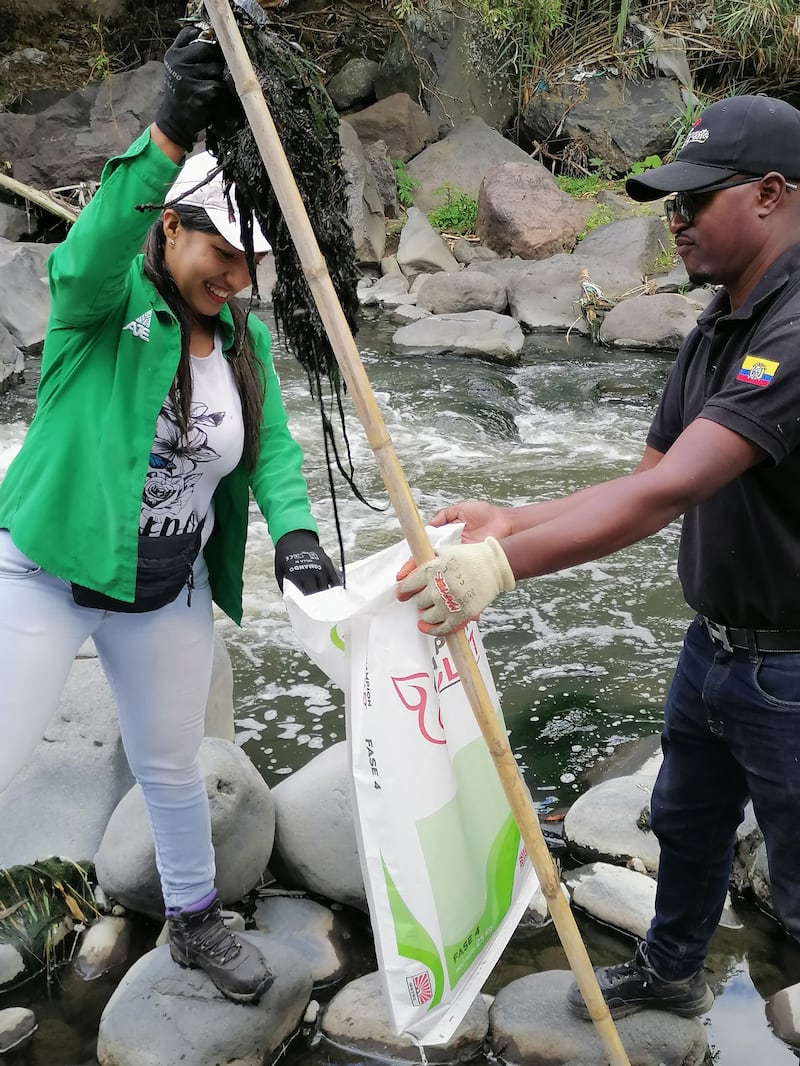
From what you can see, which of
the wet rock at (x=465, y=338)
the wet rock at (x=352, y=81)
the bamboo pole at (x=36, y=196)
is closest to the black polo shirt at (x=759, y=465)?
the wet rock at (x=465, y=338)

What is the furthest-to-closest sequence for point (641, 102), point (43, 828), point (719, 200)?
point (641, 102), point (43, 828), point (719, 200)

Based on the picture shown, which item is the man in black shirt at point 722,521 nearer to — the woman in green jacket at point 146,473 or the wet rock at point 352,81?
the woman in green jacket at point 146,473

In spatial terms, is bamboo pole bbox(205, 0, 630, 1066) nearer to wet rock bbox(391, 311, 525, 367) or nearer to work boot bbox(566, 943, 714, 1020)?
work boot bbox(566, 943, 714, 1020)

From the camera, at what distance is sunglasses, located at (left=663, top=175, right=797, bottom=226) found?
1966mm

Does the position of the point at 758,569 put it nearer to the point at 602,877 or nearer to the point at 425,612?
the point at 425,612

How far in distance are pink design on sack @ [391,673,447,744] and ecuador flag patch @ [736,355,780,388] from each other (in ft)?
2.67

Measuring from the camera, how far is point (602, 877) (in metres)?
3.15

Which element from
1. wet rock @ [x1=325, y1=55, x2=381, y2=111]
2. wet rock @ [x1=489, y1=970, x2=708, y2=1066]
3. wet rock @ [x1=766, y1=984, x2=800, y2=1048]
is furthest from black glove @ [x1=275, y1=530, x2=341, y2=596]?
wet rock @ [x1=325, y1=55, x2=381, y2=111]

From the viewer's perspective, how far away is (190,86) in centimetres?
179

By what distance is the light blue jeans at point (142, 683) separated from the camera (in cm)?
213

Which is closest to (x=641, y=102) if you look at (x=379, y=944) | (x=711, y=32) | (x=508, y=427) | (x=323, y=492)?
(x=711, y=32)

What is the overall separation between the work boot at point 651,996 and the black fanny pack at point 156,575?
1.42 meters

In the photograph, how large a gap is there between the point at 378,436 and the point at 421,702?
54cm

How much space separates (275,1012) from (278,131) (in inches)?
81.0
